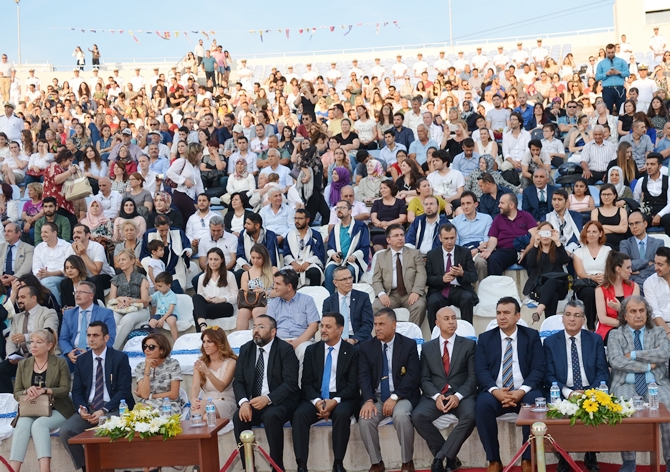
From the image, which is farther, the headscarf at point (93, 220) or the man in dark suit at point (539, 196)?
the headscarf at point (93, 220)

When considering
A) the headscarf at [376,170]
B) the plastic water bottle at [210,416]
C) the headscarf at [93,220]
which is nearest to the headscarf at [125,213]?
the headscarf at [93,220]

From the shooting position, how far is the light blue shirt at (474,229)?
990 centimetres

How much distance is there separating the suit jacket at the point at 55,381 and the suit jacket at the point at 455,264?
3.59 metres

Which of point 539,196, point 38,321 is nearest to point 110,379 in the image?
point 38,321

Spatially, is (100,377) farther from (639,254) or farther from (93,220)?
(639,254)

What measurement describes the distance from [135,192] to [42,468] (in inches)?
210

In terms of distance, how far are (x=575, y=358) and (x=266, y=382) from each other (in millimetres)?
2480

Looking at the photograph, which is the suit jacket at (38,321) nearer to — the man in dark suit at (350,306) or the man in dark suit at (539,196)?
the man in dark suit at (350,306)

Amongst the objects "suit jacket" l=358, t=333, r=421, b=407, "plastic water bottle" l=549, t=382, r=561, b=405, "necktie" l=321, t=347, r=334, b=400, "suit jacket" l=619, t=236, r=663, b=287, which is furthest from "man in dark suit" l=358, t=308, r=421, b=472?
"suit jacket" l=619, t=236, r=663, b=287

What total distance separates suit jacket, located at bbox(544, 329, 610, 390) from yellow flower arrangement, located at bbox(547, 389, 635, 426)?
0.93 m

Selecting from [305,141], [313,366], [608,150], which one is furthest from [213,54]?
[313,366]

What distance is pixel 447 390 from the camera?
22.9ft

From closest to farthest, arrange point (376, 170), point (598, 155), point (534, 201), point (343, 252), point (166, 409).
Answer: point (166, 409) < point (343, 252) < point (534, 201) < point (376, 170) < point (598, 155)

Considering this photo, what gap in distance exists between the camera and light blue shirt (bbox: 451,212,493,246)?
32.5 feet
